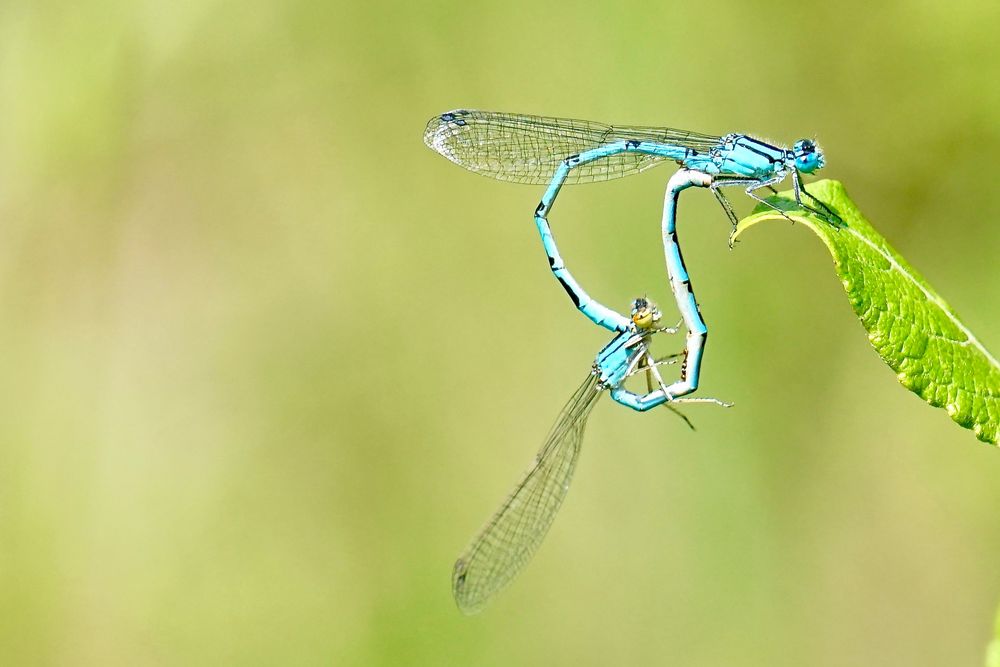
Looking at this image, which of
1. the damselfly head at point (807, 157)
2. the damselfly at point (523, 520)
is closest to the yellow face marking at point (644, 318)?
the damselfly at point (523, 520)

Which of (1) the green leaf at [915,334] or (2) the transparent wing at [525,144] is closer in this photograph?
(1) the green leaf at [915,334]

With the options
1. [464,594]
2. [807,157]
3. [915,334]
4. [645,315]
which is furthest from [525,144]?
[915,334]

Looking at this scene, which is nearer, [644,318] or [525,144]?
[644,318]

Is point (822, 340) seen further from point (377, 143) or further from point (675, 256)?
point (377, 143)

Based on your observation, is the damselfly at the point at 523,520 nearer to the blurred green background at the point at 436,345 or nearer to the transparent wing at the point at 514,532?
the transparent wing at the point at 514,532

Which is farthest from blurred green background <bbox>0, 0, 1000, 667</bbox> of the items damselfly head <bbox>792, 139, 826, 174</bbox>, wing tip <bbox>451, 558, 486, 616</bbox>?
damselfly head <bbox>792, 139, 826, 174</bbox>

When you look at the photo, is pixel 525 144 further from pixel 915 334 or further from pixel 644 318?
pixel 915 334
